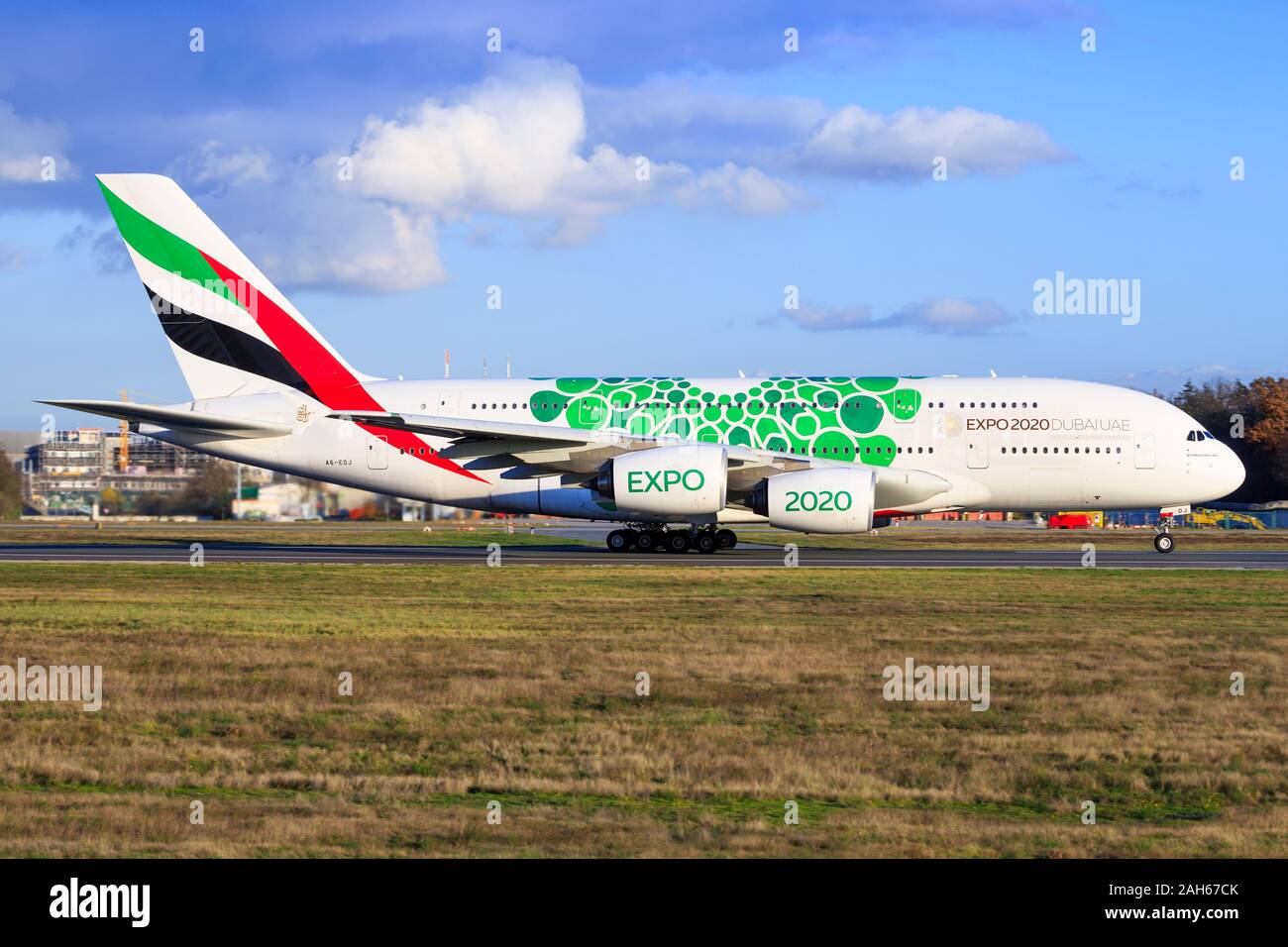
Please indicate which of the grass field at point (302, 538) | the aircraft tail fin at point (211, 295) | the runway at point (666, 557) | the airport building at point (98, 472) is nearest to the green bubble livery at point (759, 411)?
the runway at point (666, 557)

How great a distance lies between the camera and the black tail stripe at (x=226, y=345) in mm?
35438

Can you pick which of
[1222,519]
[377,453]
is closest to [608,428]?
[377,453]

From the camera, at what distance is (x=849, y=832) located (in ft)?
27.5

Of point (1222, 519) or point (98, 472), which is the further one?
point (98, 472)

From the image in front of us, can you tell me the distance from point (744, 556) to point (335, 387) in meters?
12.1

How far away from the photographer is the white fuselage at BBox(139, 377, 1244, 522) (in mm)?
34094

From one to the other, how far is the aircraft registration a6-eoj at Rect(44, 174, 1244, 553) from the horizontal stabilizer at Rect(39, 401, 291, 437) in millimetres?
71

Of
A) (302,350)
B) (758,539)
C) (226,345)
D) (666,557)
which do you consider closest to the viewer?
(666,557)

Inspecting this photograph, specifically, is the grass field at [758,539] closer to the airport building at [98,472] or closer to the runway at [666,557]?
the runway at [666,557]

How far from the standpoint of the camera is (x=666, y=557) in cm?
3406

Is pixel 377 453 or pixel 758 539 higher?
pixel 377 453

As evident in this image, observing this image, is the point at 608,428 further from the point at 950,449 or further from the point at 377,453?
the point at 950,449

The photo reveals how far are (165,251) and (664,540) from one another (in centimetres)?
1549

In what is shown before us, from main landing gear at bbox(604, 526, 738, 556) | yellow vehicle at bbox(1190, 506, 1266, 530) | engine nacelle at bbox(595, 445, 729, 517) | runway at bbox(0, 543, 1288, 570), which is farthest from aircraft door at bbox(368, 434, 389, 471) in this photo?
yellow vehicle at bbox(1190, 506, 1266, 530)
